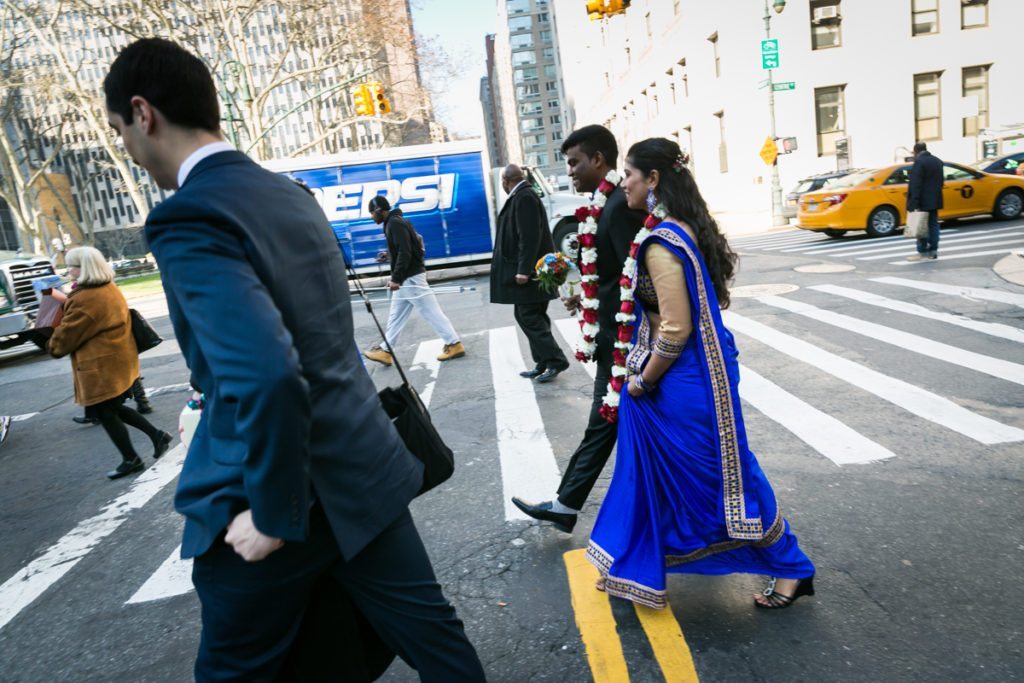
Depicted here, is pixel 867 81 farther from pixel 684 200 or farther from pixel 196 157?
pixel 196 157

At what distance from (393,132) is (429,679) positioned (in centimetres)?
4697

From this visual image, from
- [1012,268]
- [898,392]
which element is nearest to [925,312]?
[1012,268]

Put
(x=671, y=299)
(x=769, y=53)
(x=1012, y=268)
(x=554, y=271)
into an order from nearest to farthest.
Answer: (x=671, y=299)
(x=554, y=271)
(x=1012, y=268)
(x=769, y=53)

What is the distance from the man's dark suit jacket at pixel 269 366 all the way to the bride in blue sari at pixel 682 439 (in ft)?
4.05

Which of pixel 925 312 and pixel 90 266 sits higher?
pixel 90 266

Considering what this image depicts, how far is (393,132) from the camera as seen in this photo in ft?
150

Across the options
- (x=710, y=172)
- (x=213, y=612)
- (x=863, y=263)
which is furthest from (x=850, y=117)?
(x=213, y=612)

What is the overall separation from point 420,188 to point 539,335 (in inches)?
422

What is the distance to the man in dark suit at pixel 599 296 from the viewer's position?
301 centimetres

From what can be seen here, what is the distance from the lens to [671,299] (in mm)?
2533

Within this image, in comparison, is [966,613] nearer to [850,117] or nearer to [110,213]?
[850,117]

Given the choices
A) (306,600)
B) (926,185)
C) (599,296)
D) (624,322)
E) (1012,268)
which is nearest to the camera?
(306,600)

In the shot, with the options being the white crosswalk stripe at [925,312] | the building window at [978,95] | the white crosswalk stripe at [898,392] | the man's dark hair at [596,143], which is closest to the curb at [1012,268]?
the white crosswalk stripe at [925,312]

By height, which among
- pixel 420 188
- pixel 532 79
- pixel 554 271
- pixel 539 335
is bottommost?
pixel 539 335
